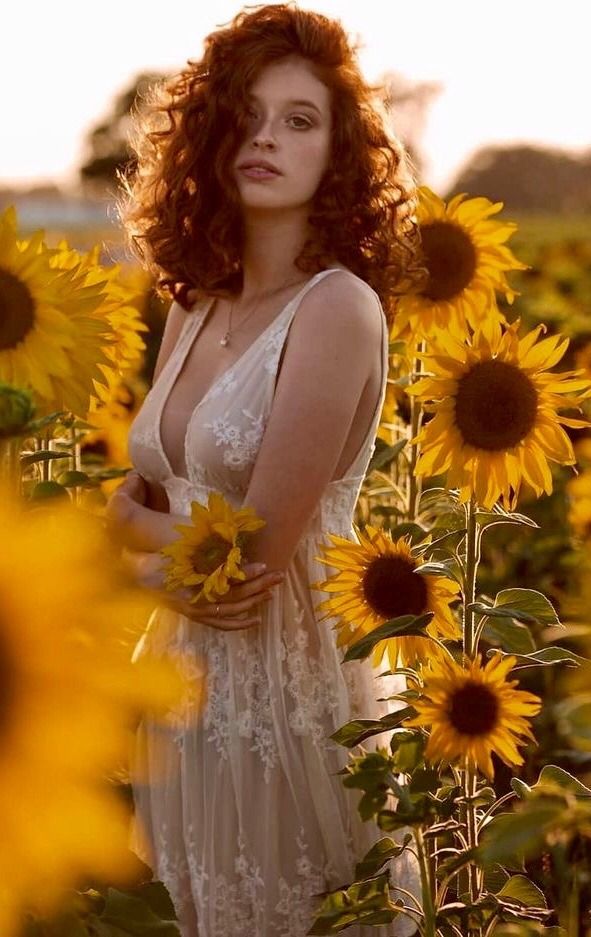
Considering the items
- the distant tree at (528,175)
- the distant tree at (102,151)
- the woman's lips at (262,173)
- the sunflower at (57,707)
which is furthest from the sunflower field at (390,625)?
the distant tree at (102,151)

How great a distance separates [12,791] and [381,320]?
5.33 ft

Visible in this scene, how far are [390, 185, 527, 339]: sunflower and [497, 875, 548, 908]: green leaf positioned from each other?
1.03 meters

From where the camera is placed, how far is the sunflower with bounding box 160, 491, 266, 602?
176 cm

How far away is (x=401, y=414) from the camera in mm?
3254

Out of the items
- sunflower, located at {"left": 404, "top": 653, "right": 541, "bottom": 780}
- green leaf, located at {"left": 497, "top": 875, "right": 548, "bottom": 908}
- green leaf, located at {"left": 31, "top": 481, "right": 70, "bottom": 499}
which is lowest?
green leaf, located at {"left": 497, "top": 875, "right": 548, "bottom": 908}

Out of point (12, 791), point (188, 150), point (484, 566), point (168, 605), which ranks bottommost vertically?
point (484, 566)

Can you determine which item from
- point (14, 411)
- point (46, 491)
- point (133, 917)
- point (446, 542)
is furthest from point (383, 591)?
point (14, 411)

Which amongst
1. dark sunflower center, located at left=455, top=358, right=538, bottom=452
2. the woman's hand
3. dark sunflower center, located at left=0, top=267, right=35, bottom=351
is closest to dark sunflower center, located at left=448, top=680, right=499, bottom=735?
dark sunflower center, located at left=455, top=358, right=538, bottom=452

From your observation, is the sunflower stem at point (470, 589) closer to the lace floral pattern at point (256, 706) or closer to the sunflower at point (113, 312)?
the lace floral pattern at point (256, 706)

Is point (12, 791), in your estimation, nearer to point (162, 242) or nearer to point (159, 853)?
point (159, 853)

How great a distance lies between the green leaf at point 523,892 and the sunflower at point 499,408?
461 millimetres

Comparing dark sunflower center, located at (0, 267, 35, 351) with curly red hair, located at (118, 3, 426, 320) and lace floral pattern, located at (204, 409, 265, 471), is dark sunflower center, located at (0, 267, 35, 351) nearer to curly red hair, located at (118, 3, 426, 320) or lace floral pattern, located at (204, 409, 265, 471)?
lace floral pattern, located at (204, 409, 265, 471)

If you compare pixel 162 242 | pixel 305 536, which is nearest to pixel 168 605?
pixel 305 536

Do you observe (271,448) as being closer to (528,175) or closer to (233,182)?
(233,182)
